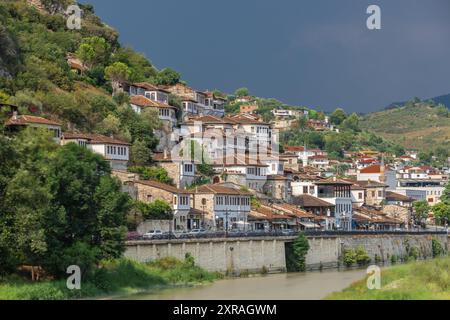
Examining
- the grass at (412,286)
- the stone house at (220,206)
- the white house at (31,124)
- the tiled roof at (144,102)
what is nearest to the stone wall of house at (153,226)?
the stone house at (220,206)

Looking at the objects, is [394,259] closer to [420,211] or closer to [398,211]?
[398,211]

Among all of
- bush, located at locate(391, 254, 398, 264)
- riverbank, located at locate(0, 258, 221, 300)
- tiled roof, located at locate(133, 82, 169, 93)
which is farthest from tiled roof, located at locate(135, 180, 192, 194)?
tiled roof, located at locate(133, 82, 169, 93)

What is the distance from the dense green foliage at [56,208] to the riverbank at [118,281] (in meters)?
1.19

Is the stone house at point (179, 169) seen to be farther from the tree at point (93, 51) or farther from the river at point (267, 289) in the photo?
the tree at point (93, 51)

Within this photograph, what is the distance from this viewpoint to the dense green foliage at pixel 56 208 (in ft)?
183

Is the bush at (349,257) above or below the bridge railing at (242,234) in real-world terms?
below

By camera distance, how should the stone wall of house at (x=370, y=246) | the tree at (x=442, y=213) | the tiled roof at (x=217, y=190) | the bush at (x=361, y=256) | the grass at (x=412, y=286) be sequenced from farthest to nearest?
the tree at (x=442, y=213) < the bush at (x=361, y=256) < the tiled roof at (x=217, y=190) < the stone wall of house at (x=370, y=246) < the grass at (x=412, y=286)

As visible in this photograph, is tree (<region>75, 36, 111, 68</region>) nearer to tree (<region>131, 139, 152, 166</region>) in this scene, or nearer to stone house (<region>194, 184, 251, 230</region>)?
tree (<region>131, 139, 152, 166</region>)

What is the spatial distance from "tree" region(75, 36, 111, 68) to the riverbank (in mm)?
53361

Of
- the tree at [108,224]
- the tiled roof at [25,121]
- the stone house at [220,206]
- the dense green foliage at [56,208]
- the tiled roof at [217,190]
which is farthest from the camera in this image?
the tiled roof at [217,190]

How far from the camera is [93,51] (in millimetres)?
122188

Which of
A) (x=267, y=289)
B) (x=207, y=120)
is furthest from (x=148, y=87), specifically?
(x=267, y=289)
